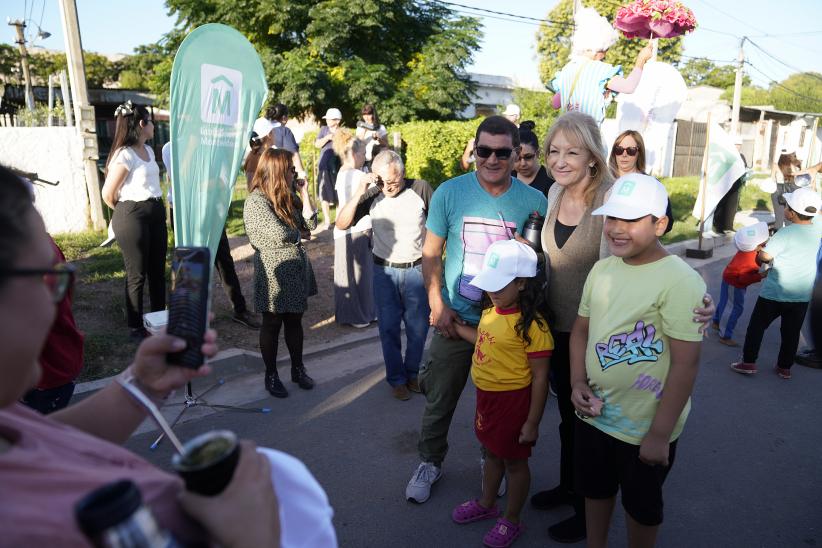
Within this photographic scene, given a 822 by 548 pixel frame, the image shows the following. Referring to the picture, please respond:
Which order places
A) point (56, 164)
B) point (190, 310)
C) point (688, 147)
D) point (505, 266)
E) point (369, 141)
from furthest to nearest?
point (688, 147) < point (56, 164) < point (369, 141) < point (505, 266) < point (190, 310)

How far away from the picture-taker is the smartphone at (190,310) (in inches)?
54.2

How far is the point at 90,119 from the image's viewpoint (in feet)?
27.6

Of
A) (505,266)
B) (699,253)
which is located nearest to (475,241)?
(505,266)

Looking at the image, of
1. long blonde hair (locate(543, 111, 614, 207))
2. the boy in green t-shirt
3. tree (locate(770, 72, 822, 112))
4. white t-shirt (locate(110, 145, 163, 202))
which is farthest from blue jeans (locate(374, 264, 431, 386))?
tree (locate(770, 72, 822, 112))

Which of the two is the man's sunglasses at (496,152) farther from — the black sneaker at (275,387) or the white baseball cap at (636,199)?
the black sneaker at (275,387)

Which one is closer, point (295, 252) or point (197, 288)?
point (197, 288)

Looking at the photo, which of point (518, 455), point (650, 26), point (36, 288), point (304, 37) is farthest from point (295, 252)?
point (304, 37)

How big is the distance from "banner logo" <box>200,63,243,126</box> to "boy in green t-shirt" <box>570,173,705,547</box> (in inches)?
109

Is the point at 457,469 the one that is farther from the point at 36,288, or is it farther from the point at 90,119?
the point at 90,119

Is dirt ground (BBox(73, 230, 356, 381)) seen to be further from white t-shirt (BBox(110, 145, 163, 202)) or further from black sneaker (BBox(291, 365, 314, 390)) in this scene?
white t-shirt (BBox(110, 145, 163, 202))

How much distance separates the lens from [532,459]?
3.63 m

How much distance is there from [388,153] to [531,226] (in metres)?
1.92

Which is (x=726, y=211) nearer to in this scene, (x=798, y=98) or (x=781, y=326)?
(x=781, y=326)

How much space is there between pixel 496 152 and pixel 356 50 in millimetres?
21378
